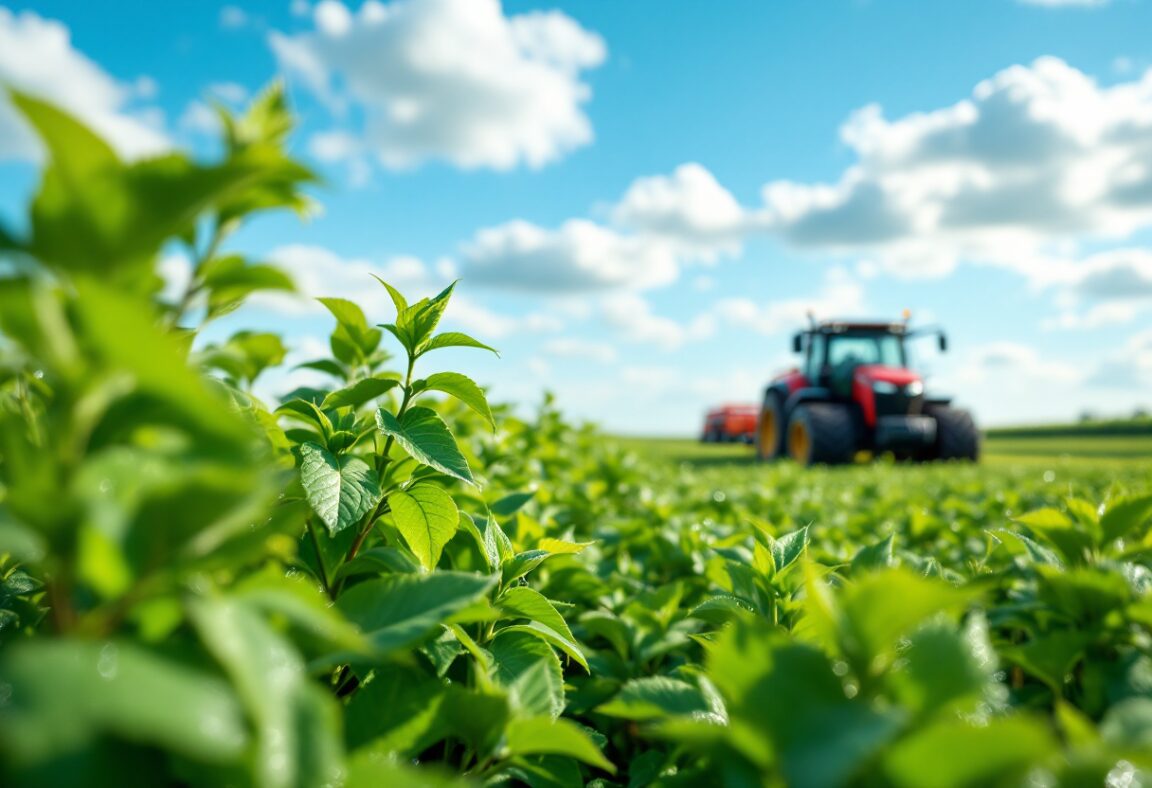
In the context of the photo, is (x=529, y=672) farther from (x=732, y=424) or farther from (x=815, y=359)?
(x=732, y=424)

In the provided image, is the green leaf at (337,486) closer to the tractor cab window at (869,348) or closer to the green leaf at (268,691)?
the green leaf at (268,691)

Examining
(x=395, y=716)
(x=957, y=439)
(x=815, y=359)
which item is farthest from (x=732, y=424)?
(x=395, y=716)

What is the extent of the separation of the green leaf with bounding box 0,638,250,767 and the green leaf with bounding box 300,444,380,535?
24.5 inches

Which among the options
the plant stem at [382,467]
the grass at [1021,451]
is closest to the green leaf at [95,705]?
the plant stem at [382,467]

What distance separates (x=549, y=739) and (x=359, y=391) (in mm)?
778

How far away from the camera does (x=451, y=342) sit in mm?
1453

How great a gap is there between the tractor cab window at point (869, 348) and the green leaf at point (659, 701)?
16142 mm

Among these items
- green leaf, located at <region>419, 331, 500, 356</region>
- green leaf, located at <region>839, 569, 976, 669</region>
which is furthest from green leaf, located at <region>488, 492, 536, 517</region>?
green leaf, located at <region>839, 569, 976, 669</region>

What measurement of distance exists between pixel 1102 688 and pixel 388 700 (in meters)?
0.97

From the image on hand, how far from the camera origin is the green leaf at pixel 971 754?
1.98ft

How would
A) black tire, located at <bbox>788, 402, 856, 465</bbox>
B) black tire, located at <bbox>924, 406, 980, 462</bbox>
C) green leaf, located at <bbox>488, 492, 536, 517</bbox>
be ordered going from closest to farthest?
1. green leaf, located at <bbox>488, 492, 536, 517</bbox>
2. black tire, located at <bbox>788, 402, 856, 465</bbox>
3. black tire, located at <bbox>924, 406, 980, 462</bbox>

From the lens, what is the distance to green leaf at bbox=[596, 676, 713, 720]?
102 cm

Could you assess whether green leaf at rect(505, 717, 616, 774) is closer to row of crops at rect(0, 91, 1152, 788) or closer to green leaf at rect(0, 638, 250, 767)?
row of crops at rect(0, 91, 1152, 788)

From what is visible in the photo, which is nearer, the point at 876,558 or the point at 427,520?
the point at 427,520
